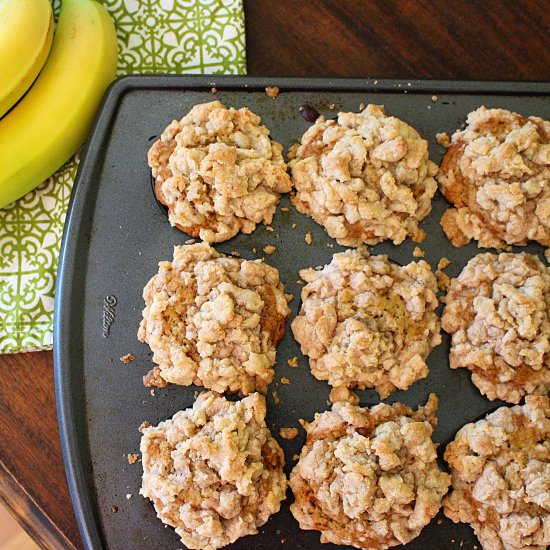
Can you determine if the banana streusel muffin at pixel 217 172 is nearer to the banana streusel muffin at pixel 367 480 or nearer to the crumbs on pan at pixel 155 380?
the crumbs on pan at pixel 155 380

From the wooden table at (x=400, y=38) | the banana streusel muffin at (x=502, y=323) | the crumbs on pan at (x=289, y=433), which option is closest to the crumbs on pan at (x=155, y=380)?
the crumbs on pan at (x=289, y=433)

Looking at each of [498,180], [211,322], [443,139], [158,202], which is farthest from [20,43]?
[498,180]

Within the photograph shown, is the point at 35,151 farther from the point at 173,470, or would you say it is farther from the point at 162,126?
the point at 173,470

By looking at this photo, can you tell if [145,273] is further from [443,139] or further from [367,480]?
[443,139]

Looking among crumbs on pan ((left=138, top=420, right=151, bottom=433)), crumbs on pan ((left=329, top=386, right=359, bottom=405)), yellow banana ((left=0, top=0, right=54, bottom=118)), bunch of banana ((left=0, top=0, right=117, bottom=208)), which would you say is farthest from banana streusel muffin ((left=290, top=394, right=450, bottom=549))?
yellow banana ((left=0, top=0, right=54, bottom=118))

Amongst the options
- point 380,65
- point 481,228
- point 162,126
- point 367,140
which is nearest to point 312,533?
point 481,228

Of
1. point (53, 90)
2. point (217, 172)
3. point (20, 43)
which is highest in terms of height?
point (20, 43)

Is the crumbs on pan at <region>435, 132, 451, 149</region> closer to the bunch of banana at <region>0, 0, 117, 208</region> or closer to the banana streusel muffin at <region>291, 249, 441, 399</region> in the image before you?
the banana streusel muffin at <region>291, 249, 441, 399</region>
